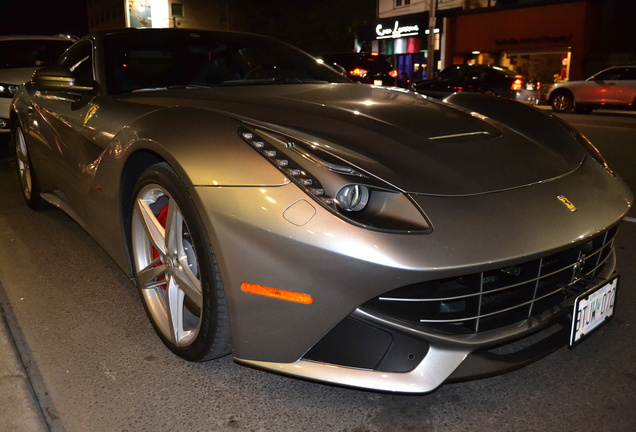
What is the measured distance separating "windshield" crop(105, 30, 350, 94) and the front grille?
1.96 metres

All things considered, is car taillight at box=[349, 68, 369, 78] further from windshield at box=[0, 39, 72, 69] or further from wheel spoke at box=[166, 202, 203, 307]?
wheel spoke at box=[166, 202, 203, 307]

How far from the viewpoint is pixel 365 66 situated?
A: 45.8 ft

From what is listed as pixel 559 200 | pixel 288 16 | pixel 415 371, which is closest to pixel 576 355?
pixel 559 200

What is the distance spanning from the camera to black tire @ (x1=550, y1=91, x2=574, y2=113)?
16173 mm

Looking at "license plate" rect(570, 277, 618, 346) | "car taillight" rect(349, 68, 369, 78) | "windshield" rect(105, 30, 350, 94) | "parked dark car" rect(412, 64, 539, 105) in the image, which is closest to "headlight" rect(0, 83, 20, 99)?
"windshield" rect(105, 30, 350, 94)

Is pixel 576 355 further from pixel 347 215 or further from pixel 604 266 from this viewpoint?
pixel 347 215

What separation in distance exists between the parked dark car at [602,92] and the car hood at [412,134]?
44.4 feet

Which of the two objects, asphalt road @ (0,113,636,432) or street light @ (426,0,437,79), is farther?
street light @ (426,0,437,79)

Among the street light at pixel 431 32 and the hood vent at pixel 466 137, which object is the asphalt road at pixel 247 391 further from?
the street light at pixel 431 32

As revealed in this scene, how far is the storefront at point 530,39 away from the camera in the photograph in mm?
22031

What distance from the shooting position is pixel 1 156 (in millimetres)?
7930

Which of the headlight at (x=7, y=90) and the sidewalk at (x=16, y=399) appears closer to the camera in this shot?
the sidewalk at (x=16, y=399)

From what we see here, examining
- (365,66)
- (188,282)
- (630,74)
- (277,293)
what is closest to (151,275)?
(188,282)

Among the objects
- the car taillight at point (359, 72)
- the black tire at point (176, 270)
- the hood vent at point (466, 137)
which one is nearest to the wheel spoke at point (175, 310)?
the black tire at point (176, 270)
